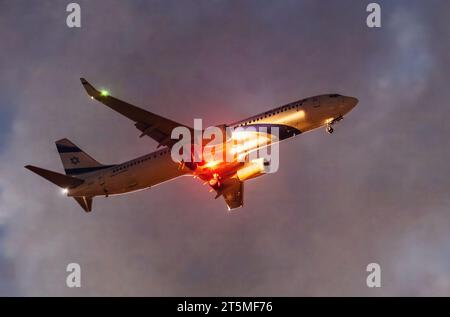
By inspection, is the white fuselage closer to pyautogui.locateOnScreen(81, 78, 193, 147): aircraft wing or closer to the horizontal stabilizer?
the horizontal stabilizer

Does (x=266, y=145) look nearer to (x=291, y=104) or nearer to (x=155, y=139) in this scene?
(x=291, y=104)

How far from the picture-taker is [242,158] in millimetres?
71625

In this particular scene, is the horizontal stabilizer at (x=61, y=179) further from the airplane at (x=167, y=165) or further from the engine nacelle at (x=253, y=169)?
the engine nacelle at (x=253, y=169)

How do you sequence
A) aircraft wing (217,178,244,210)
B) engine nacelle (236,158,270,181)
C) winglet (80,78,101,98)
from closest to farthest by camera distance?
winglet (80,78,101,98), engine nacelle (236,158,270,181), aircraft wing (217,178,244,210)

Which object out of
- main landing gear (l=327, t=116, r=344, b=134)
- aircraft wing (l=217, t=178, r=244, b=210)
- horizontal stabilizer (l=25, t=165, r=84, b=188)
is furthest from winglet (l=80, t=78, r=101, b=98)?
main landing gear (l=327, t=116, r=344, b=134)

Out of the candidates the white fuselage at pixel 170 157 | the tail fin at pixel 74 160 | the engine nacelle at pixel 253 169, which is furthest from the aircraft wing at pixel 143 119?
the tail fin at pixel 74 160

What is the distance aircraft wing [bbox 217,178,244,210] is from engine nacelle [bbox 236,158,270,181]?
1947 mm

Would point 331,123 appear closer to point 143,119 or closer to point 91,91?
point 143,119

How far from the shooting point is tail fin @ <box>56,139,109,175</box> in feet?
269

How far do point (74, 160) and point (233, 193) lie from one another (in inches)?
958

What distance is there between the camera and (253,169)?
7550cm

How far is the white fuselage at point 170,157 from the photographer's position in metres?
68.7
